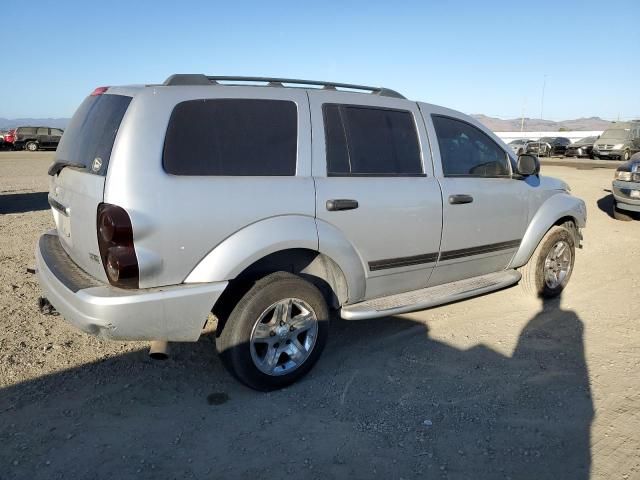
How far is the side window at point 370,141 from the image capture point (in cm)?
363

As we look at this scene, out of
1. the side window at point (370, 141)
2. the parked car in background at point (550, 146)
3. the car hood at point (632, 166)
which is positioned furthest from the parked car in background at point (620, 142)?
the side window at point (370, 141)

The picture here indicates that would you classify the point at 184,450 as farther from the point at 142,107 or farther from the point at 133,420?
the point at 142,107

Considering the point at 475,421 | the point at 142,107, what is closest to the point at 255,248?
the point at 142,107

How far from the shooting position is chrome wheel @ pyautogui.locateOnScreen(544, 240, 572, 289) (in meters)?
5.23

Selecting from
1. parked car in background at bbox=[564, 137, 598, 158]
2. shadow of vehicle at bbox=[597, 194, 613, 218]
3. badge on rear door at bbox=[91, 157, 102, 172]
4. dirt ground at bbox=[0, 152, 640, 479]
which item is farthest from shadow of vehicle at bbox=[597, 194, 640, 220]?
parked car in background at bbox=[564, 137, 598, 158]

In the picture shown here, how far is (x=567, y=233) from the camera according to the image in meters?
5.36

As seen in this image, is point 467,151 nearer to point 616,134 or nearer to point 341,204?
point 341,204

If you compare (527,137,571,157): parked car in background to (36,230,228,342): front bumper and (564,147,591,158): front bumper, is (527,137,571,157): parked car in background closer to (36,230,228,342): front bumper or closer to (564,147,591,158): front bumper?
A: (564,147,591,158): front bumper

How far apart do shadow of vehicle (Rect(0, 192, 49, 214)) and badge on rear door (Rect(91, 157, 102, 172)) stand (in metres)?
7.95

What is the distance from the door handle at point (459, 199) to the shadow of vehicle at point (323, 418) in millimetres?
1179

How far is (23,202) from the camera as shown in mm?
11039

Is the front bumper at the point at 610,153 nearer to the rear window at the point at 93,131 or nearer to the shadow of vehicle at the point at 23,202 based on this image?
the shadow of vehicle at the point at 23,202

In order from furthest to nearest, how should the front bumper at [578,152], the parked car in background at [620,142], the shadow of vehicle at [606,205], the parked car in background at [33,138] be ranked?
the parked car in background at [33,138]
the front bumper at [578,152]
the parked car in background at [620,142]
the shadow of vehicle at [606,205]

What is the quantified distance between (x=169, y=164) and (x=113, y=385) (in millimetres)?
1603
